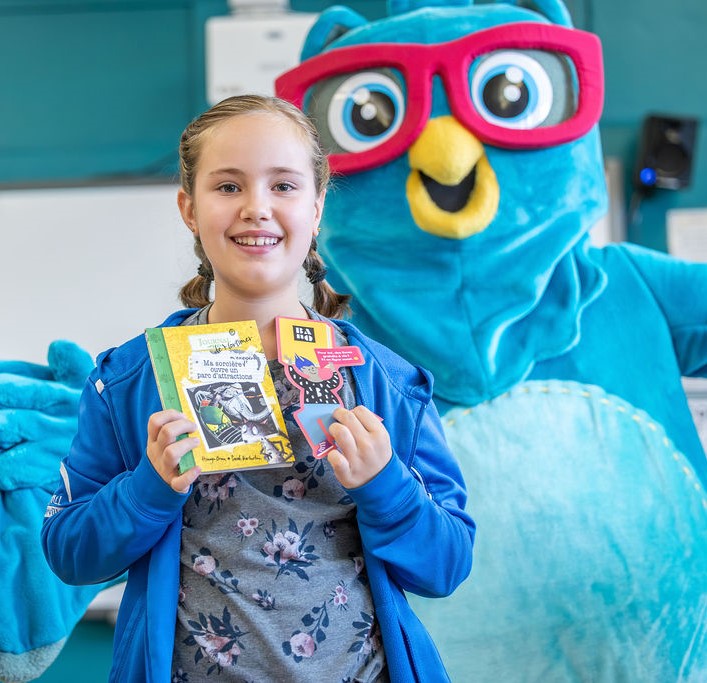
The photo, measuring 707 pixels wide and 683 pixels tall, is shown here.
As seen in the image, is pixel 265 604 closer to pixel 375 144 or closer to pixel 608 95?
pixel 375 144

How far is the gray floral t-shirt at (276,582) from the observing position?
34.2 inches

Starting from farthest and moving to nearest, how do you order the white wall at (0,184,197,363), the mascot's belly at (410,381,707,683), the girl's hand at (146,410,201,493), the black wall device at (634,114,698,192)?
1. the white wall at (0,184,197,363)
2. the black wall device at (634,114,698,192)
3. the mascot's belly at (410,381,707,683)
4. the girl's hand at (146,410,201,493)

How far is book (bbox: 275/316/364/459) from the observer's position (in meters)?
0.88

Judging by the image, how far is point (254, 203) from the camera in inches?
36.6

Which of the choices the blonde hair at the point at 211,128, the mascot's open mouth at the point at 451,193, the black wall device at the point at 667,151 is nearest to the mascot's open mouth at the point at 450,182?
the mascot's open mouth at the point at 451,193

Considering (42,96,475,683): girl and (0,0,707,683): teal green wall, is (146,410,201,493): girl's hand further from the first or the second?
(0,0,707,683): teal green wall

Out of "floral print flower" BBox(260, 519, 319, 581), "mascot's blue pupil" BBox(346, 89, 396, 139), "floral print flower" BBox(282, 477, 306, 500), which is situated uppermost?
"mascot's blue pupil" BBox(346, 89, 396, 139)

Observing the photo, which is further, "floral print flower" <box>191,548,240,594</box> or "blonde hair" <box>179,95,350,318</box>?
"blonde hair" <box>179,95,350,318</box>

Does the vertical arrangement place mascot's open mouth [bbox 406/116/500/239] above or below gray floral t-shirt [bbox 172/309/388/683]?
above

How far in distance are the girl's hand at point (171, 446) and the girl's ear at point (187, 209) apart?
0.25m

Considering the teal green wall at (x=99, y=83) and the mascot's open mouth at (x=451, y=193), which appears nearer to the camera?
the mascot's open mouth at (x=451, y=193)

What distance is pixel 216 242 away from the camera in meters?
0.95

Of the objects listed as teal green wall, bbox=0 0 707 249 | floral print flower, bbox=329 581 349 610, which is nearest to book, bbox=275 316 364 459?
floral print flower, bbox=329 581 349 610

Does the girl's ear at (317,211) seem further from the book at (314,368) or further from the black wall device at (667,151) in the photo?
the black wall device at (667,151)
